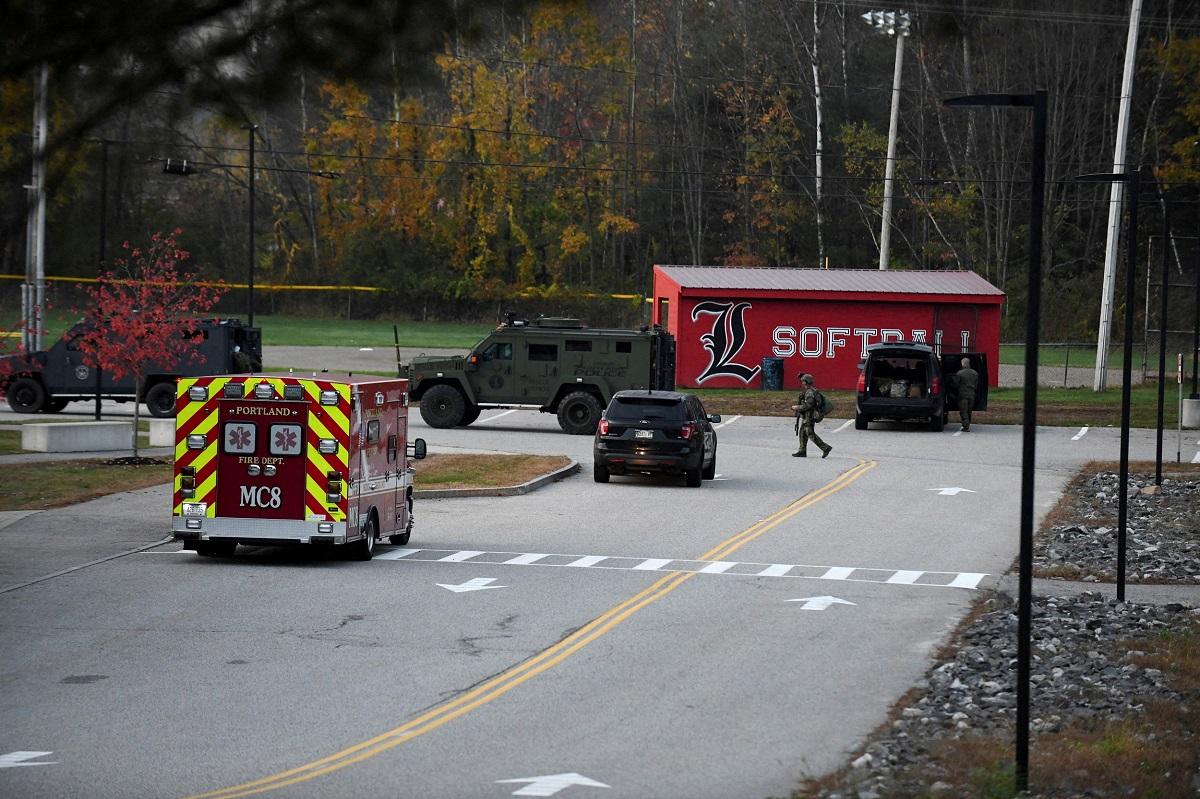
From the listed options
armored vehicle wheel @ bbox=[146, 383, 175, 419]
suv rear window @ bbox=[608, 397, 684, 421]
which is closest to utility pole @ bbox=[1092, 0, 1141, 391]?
suv rear window @ bbox=[608, 397, 684, 421]

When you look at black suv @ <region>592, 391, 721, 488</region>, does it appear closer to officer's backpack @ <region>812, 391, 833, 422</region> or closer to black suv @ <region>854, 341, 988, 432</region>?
officer's backpack @ <region>812, 391, 833, 422</region>

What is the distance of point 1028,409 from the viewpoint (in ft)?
35.8

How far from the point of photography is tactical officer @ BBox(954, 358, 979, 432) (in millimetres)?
42000

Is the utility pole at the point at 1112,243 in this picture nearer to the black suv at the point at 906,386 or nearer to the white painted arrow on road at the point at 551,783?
the black suv at the point at 906,386

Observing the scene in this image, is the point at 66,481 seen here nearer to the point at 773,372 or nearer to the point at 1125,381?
the point at 1125,381

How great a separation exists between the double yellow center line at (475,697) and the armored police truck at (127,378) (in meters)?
23.1

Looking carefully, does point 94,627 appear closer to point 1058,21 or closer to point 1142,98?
→ point 1058,21

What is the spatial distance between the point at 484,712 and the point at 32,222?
245 inches

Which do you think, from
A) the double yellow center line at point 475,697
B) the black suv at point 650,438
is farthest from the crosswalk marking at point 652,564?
the black suv at point 650,438

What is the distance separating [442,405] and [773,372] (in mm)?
14512

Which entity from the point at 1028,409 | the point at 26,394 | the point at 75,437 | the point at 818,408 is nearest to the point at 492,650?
the point at 1028,409

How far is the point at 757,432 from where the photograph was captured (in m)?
41.1

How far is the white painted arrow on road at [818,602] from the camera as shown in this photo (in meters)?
17.1

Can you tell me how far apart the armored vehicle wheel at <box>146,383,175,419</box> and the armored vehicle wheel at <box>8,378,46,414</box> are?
2.97 m
